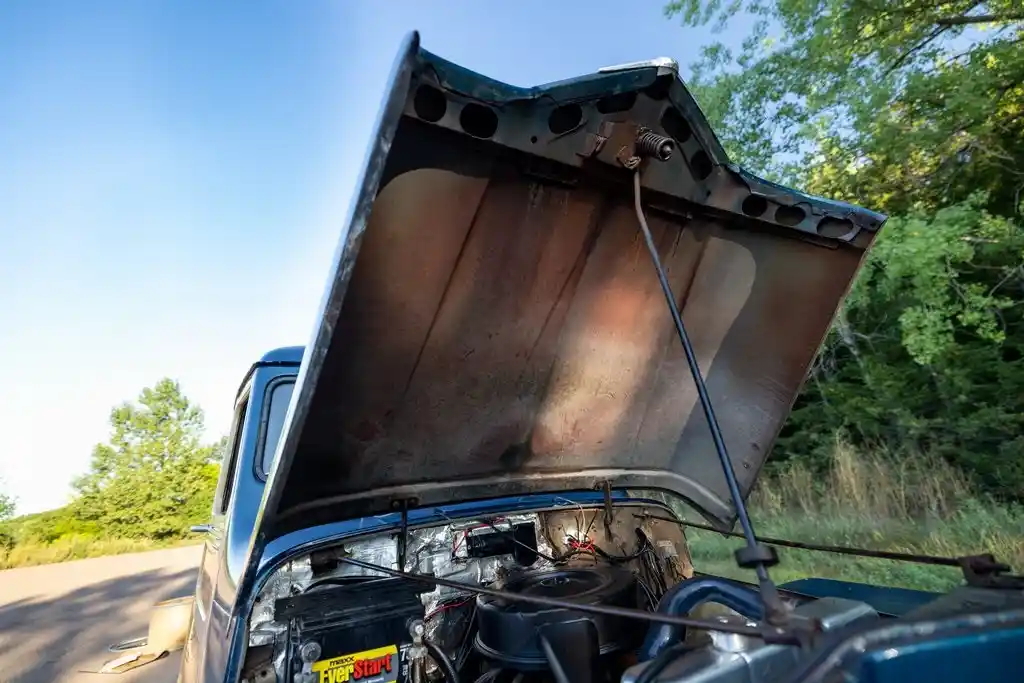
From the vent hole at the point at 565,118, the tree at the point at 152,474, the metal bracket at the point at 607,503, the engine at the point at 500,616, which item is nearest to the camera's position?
the engine at the point at 500,616

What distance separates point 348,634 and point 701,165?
6.15ft

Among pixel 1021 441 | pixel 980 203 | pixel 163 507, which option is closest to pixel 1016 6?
pixel 980 203

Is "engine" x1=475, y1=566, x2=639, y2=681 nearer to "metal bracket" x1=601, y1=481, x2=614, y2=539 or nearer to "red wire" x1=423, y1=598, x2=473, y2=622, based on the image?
"red wire" x1=423, y1=598, x2=473, y2=622

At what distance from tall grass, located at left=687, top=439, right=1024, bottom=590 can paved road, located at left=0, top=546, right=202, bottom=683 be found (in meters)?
5.83

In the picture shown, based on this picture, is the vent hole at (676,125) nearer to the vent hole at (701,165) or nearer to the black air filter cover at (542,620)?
the vent hole at (701,165)

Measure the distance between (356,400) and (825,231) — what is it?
1754mm

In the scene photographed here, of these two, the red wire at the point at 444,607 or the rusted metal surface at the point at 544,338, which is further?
the red wire at the point at 444,607

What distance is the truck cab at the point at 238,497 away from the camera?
2235 mm

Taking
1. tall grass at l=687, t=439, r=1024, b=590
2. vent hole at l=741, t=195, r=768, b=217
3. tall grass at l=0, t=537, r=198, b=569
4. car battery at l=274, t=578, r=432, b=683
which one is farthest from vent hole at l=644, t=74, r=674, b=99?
tall grass at l=0, t=537, r=198, b=569

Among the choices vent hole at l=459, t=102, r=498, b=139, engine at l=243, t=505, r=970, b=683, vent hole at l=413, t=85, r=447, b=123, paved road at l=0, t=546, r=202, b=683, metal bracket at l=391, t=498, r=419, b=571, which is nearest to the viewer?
engine at l=243, t=505, r=970, b=683

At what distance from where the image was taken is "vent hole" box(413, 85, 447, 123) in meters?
1.53

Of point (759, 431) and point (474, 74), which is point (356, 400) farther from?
point (759, 431)

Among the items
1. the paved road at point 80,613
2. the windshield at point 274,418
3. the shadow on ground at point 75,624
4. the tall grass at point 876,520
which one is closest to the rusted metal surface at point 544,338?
the windshield at point 274,418

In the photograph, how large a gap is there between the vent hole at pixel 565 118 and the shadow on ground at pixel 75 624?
546cm
